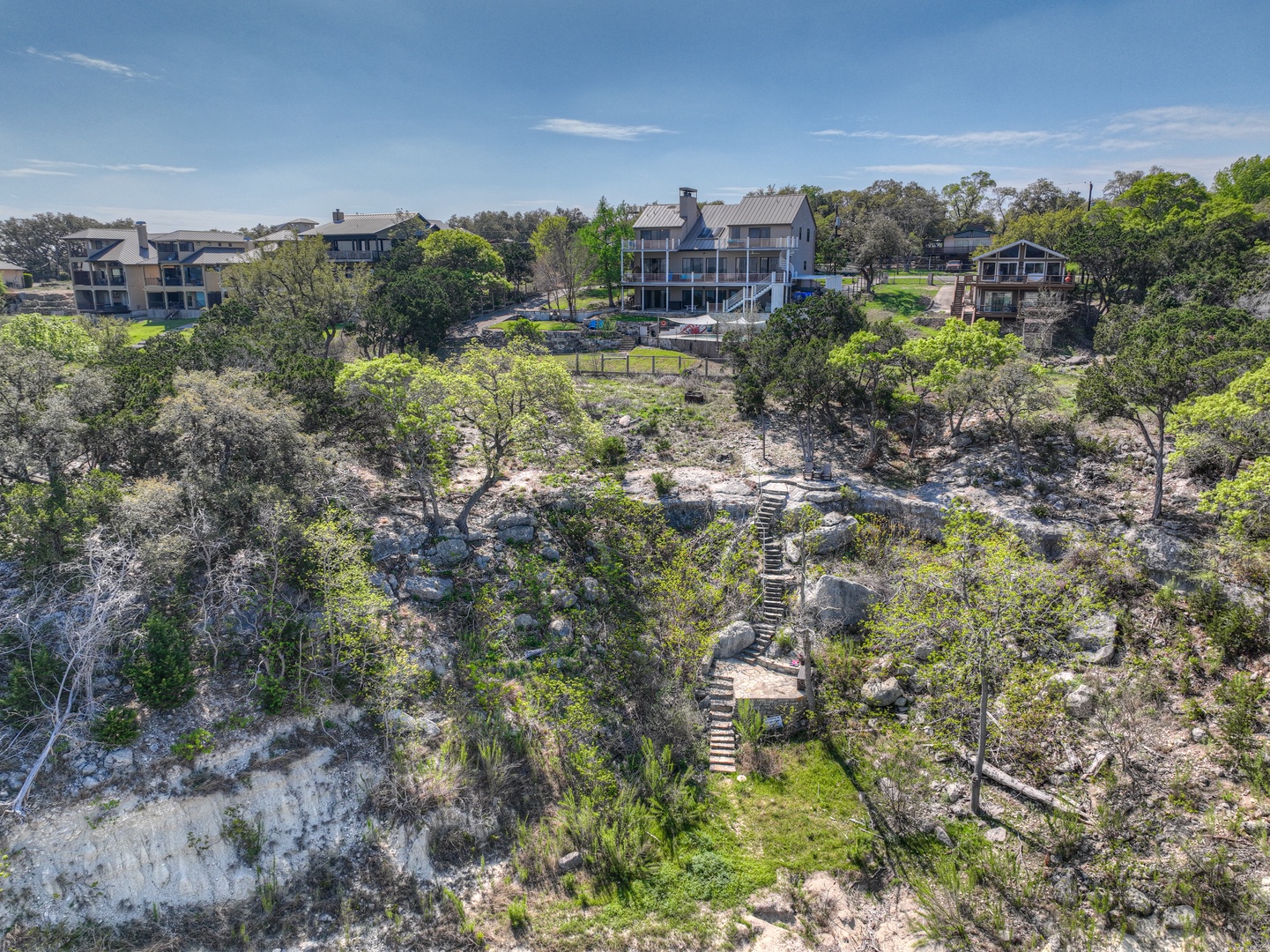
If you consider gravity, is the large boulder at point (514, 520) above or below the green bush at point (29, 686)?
above

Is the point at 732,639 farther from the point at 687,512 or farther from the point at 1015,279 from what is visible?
the point at 1015,279

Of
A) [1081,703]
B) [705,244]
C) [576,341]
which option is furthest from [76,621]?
[705,244]

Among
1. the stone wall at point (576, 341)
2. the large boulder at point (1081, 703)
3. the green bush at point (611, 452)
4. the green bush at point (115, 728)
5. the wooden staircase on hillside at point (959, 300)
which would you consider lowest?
the large boulder at point (1081, 703)

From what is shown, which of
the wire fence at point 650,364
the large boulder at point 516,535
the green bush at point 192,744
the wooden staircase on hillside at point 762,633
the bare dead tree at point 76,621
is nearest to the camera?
the bare dead tree at point 76,621

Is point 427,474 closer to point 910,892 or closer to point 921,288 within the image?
point 910,892

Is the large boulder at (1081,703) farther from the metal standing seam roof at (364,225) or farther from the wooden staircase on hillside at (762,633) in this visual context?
the metal standing seam roof at (364,225)

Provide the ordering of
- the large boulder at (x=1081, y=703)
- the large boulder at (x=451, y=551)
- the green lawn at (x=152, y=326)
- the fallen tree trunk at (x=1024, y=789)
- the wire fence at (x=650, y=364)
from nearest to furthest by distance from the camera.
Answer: the fallen tree trunk at (x=1024, y=789) → the large boulder at (x=1081, y=703) → the large boulder at (x=451, y=551) → the wire fence at (x=650, y=364) → the green lawn at (x=152, y=326)

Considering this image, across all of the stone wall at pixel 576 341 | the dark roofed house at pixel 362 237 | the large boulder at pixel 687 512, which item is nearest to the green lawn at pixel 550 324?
the stone wall at pixel 576 341
